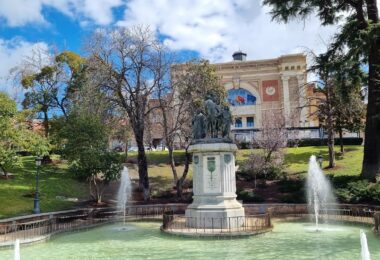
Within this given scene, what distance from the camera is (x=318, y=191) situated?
1005 inches

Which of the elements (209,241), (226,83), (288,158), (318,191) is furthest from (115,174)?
(226,83)

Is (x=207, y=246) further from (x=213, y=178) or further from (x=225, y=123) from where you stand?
(x=225, y=123)

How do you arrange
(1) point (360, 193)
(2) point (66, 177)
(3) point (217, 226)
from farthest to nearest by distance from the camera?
(2) point (66, 177) < (1) point (360, 193) < (3) point (217, 226)

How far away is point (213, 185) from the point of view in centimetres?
1752

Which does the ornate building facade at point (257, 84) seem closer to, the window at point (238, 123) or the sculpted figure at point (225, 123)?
the window at point (238, 123)

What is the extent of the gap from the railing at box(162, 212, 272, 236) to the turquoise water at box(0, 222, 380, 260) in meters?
0.37

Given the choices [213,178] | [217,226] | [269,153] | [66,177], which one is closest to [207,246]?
[217,226]

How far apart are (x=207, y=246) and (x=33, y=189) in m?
20.4

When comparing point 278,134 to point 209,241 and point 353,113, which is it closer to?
point 353,113

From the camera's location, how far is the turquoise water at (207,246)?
1213cm

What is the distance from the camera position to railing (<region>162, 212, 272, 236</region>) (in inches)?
613

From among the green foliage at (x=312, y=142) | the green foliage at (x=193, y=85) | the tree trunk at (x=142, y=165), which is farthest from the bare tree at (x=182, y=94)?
the green foliage at (x=312, y=142)

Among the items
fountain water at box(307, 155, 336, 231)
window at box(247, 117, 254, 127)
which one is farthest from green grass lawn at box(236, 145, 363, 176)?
window at box(247, 117, 254, 127)

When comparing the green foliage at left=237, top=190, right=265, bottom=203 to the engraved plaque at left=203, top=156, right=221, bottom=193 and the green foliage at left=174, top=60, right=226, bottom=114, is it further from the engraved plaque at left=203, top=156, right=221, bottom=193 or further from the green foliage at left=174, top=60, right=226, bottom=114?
the engraved plaque at left=203, top=156, right=221, bottom=193
